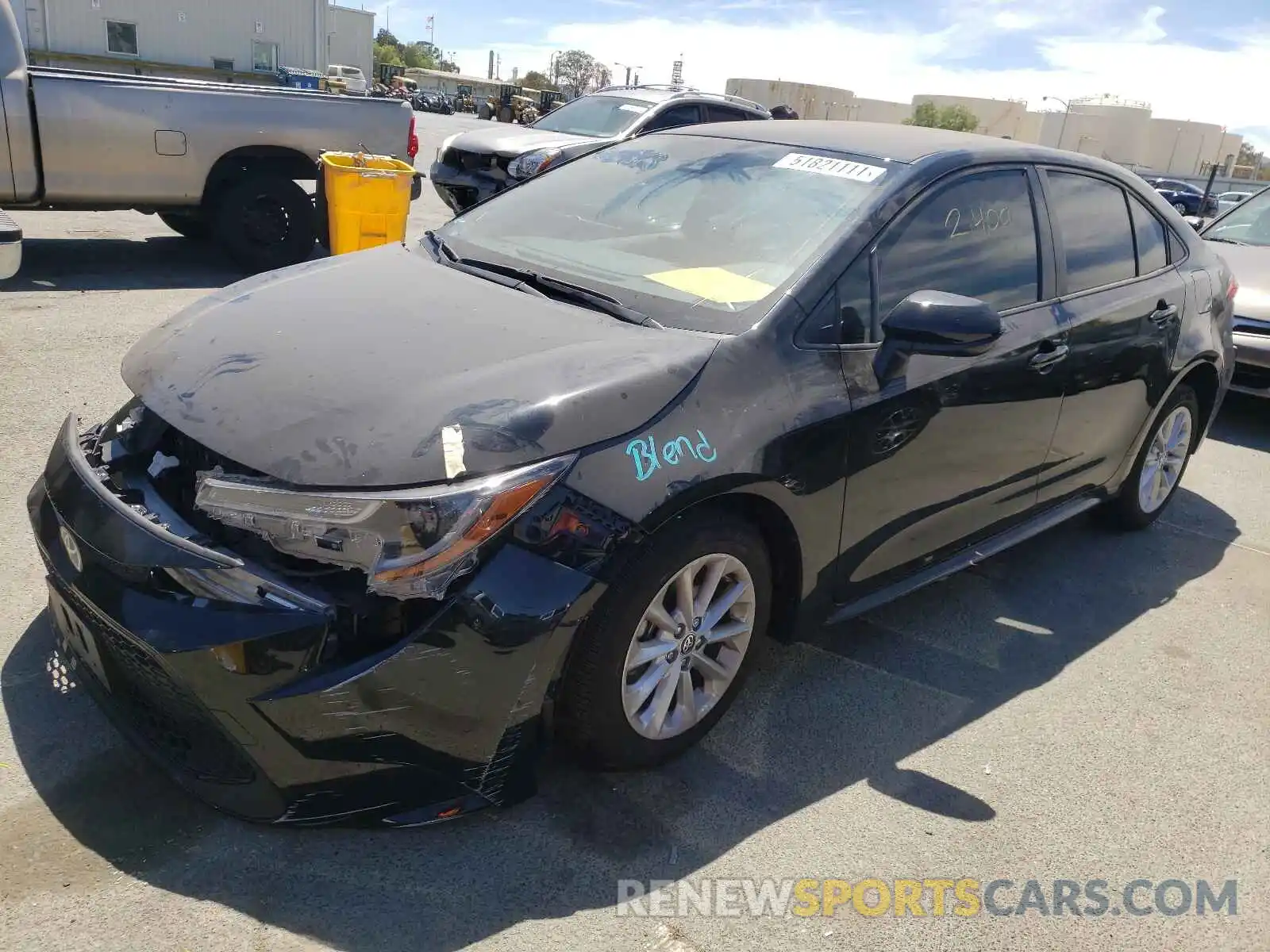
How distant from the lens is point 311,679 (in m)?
2.15

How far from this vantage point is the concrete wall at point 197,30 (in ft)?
131

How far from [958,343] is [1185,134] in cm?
11563

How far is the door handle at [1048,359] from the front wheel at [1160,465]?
1.19 m

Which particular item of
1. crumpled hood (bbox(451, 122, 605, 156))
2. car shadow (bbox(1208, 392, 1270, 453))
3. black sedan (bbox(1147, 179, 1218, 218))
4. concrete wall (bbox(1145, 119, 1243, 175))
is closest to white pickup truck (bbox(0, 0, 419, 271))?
crumpled hood (bbox(451, 122, 605, 156))

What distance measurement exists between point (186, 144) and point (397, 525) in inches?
273

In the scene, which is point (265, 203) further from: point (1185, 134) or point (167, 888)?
point (1185, 134)

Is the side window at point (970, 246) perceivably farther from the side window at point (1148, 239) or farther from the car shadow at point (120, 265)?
the car shadow at point (120, 265)

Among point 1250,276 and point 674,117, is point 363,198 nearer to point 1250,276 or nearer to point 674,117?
point 674,117

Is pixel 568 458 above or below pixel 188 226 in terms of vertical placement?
above

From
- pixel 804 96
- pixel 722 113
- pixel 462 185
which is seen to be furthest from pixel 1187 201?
pixel 804 96

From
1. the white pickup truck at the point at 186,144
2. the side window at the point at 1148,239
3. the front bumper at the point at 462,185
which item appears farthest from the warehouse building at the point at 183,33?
the side window at the point at 1148,239

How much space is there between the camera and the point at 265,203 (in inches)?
332

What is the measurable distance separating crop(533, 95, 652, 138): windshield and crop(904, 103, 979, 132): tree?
8260cm

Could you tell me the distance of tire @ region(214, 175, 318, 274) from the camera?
8.24 metres
